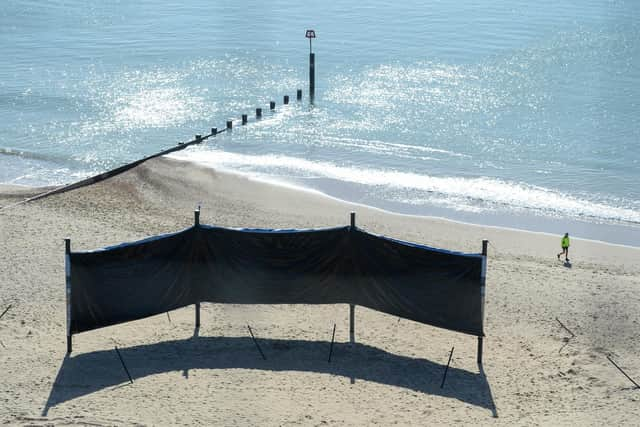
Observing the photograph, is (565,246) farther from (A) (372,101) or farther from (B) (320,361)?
(A) (372,101)

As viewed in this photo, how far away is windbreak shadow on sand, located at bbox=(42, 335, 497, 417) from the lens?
14.3 m

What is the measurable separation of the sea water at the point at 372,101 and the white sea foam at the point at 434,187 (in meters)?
0.11

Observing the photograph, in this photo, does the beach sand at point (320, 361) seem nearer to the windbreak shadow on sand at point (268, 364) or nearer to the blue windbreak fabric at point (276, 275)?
the windbreak shadow on sand at point (268, 364)

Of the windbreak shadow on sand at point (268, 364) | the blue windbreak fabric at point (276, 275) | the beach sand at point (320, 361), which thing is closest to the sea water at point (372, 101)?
the beach sand at point (320, 361)

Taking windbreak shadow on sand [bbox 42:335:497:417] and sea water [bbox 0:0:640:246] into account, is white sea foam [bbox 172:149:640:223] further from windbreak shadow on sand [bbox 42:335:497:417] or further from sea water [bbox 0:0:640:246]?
windbreak shadow on sand [bbox 42:335:497:417]

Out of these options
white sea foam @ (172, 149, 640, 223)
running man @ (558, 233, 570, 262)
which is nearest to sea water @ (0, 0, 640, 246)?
white sea foam @ (172, 149, 640, 223)

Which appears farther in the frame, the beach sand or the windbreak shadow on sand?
the windbreak shadow on sand

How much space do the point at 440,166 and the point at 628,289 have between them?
14.8 m

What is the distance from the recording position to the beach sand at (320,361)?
13547 mm

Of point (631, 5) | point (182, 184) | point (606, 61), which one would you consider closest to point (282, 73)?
point (606, 61)

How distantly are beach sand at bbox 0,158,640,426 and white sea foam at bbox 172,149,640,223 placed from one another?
24.0 ft

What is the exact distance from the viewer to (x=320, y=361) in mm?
15203

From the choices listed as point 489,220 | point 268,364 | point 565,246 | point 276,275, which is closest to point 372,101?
point 489,220

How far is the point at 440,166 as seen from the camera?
3378 centimetres
